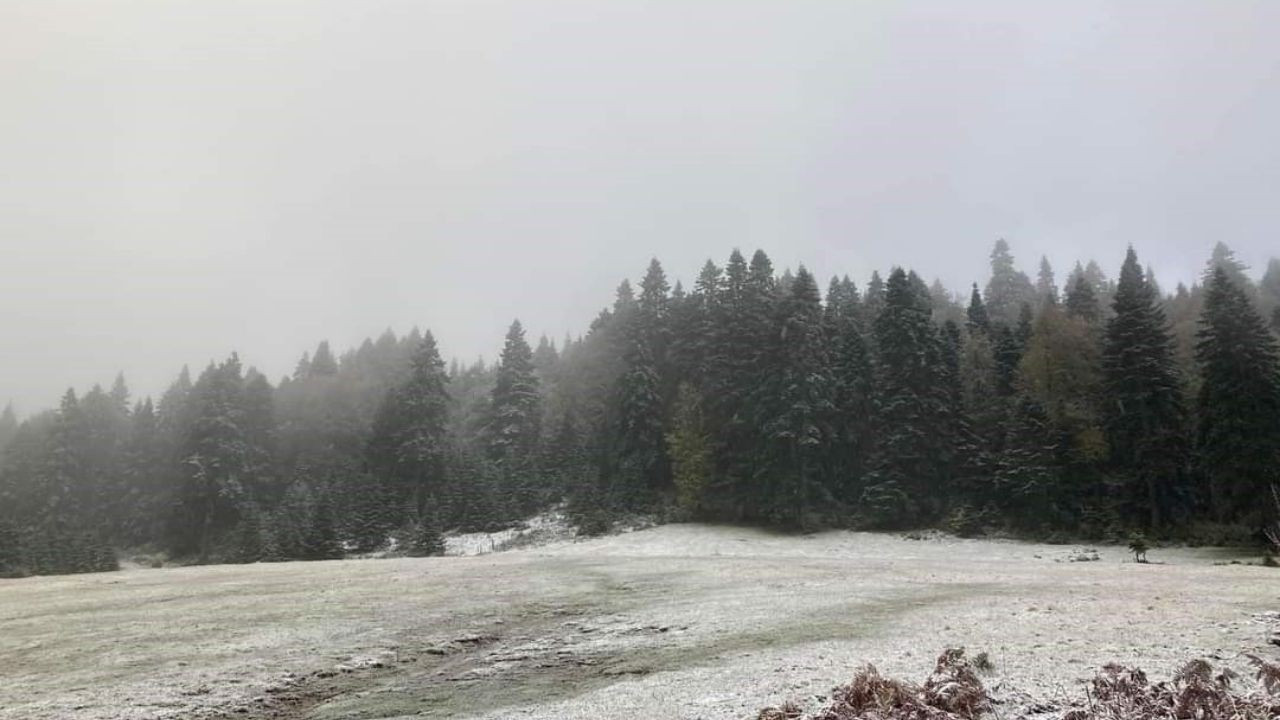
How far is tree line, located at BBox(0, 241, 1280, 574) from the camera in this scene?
4969cm

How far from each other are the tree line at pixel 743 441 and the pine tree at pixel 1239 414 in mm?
126

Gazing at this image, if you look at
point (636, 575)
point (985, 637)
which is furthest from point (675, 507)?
point (985, 637)

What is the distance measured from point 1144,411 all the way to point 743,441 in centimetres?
2719

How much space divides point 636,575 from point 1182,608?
17.7m

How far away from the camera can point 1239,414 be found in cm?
4450

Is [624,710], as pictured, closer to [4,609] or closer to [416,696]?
[416,696]

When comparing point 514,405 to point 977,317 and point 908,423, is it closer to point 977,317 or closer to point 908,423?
point 908,423

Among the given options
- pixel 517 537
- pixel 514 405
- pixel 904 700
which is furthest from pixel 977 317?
pixel 904 700

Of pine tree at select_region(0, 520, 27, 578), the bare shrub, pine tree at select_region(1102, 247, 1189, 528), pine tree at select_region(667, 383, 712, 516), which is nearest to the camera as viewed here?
the bare shrub

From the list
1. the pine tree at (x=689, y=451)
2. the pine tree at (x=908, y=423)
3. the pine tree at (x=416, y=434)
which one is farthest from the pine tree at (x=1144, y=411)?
the pine tree at (x=416, y=434)

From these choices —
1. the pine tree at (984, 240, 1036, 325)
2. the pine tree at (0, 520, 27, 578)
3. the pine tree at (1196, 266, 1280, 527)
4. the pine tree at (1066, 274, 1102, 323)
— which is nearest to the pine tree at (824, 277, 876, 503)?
the pine tree at (1196, 266, 1280, 527)

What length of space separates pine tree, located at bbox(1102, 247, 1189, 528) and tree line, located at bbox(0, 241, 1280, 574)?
166 millimetres

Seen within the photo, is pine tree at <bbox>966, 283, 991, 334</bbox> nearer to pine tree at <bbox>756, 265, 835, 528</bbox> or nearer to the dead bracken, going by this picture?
pine tree at <bbox>756, 265, 835, 528</bbox>

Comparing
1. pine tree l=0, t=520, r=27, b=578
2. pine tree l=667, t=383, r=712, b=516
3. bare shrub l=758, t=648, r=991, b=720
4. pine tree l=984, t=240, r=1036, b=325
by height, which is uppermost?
pine tree l=984, t=240, r=1036, b=325
